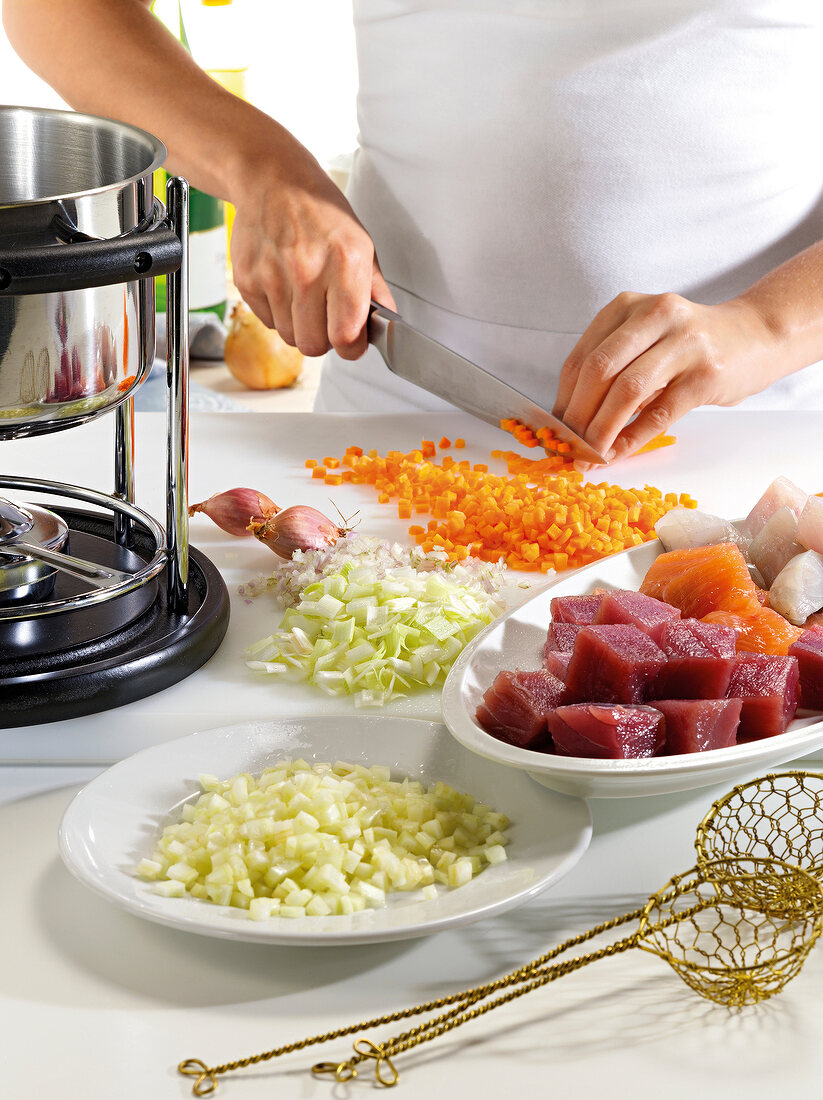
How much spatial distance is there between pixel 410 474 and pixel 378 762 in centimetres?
52

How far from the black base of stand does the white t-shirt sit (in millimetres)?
779

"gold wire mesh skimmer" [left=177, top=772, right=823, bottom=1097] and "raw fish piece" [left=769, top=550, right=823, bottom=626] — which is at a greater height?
"raw fish piece" [left=769, top=550, right=823, bottom=626]

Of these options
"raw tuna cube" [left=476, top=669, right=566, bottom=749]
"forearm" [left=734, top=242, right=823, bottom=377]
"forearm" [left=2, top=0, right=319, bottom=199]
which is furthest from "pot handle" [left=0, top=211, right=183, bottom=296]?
"forearm" [left=734, top=242, right=823, bottom=377]

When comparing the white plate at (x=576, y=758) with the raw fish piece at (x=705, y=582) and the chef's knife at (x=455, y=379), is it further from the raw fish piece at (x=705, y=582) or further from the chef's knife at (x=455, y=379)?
the chef's knife at (x=455, y=379)

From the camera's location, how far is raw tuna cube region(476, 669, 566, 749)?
2.39 feet

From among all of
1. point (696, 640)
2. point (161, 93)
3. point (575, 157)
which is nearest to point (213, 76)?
point (161, 93)

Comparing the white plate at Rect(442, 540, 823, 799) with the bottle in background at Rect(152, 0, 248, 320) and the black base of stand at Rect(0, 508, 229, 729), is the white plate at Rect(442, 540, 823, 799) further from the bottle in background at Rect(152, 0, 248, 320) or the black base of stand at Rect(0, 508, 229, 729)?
the bottle in background at Rect(152, 0, 248, 320)

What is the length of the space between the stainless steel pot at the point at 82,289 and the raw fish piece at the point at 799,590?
1.70 ft

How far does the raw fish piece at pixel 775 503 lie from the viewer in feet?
3.36

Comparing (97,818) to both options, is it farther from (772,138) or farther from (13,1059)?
(772,138)

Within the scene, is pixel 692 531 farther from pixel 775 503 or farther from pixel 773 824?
pixel 773 824

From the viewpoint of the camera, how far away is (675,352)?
1.36m

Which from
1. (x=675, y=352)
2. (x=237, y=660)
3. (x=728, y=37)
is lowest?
(x=237, y=660)

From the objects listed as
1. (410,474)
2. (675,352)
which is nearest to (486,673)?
(410,474)
